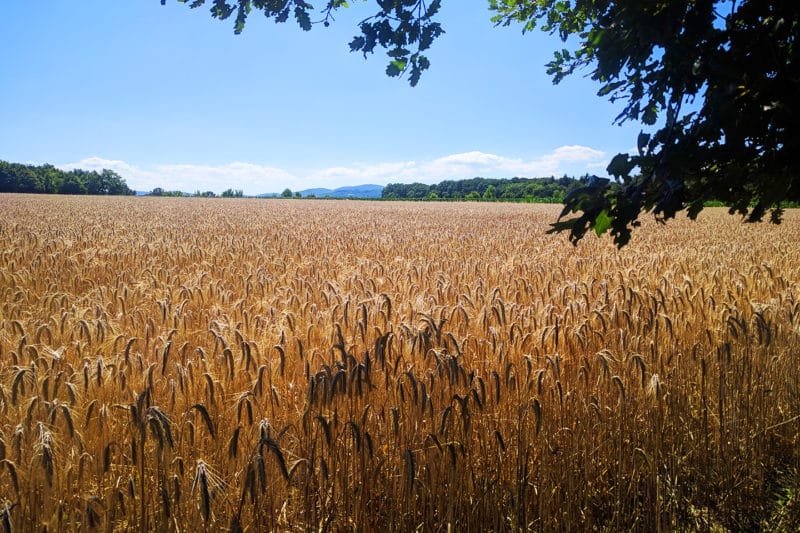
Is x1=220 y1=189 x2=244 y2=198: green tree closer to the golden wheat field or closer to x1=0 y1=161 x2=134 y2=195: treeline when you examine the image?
x1=0 y1=161 x2=134 y2=195: treeline

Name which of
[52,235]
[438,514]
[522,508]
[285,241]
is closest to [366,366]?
[438,514]

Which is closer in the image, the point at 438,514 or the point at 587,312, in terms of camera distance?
the point at 438,514

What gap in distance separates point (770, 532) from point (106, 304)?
5.20m

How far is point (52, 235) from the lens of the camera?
1100 cm

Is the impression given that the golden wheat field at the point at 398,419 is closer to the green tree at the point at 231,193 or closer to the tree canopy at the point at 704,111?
the tree canopy at the point at 704,111

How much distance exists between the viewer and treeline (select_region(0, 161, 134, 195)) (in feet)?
274

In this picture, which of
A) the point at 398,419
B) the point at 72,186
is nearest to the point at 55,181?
the point at 72,186

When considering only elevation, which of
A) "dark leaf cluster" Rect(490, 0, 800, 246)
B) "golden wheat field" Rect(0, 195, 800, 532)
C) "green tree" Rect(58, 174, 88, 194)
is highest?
"green tree" Rect(58, 174, 88, 194)

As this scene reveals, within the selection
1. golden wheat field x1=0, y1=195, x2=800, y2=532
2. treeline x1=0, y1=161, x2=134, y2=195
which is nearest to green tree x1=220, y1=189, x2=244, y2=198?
treeline x1=0, y1=161, x2=134, y2=195

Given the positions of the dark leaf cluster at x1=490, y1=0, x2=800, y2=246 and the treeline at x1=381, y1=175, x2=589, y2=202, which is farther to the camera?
the treeline at x1=381, y1=175, x2=589, y2=202

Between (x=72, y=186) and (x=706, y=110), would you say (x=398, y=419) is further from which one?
(x=72, y=186)

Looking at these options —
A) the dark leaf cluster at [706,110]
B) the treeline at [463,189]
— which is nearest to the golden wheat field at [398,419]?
the dark leaf cluster at [706,110]

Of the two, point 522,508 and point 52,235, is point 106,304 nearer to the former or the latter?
point 522,508

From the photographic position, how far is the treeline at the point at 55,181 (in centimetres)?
8356
